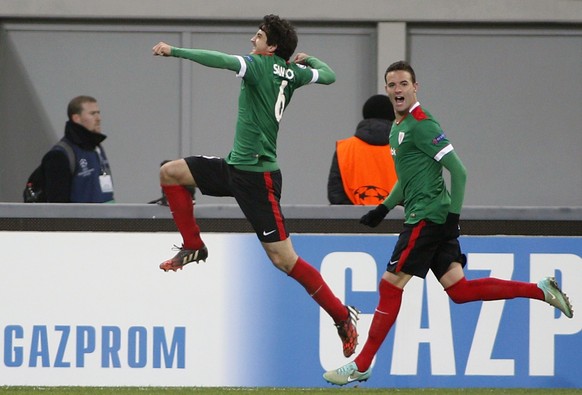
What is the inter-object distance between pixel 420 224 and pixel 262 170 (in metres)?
0.99

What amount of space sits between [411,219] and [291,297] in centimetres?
129

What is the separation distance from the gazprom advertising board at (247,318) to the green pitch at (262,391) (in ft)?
0.32

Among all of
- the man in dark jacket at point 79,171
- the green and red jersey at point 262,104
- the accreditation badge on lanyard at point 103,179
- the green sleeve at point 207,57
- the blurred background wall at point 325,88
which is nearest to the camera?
the green sleeve at point 207,57

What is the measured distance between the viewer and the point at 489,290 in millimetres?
8586

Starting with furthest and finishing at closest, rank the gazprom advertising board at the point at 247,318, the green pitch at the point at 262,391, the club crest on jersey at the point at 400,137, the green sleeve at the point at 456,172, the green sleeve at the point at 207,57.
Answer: the gazprom advertising board at the point at 247,318, the green pitch at the point at 262,391, the club crest on jersey at the point at 400,137, the green sleeve at the point at 456,172, the green sleeve at the point at 207,57

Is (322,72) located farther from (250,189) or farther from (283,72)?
(250,189)

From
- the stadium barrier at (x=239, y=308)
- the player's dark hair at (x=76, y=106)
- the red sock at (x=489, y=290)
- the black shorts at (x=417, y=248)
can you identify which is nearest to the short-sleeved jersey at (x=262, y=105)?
the black shorts at (x=417, y=248)

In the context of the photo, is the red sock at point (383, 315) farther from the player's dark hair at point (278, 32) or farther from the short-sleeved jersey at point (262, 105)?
the player's dark hair at point (278, 32)

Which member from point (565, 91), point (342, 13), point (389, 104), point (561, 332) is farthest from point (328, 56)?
point (561, 332)

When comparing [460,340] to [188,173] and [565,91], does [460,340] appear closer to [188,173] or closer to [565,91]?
[188,173]

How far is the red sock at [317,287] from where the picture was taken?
833 centimetres

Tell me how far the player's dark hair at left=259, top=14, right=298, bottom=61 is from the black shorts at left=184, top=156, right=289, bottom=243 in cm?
74

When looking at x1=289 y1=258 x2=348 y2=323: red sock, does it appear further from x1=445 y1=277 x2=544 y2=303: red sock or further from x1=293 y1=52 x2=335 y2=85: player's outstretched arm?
x1=293 y1=52 x2=335 y2=85: player's outstretched arm

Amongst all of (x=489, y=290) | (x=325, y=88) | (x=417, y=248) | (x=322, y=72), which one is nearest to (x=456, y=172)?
(x=417, y=248)
